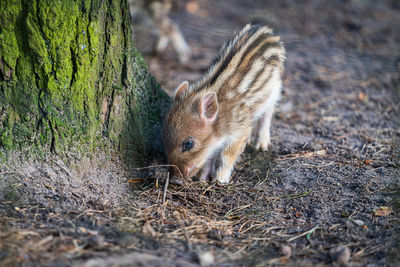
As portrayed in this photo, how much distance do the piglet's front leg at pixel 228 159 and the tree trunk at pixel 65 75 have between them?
1016mm

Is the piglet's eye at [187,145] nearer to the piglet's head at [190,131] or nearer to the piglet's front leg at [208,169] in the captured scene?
the piglet's head at [190,131]

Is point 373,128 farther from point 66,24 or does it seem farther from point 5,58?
point 5,58

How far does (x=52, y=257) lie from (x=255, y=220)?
5.10 ft

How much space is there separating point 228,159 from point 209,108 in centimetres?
57

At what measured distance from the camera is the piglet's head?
12.1 ft

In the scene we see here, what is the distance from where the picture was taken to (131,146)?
11.7ft

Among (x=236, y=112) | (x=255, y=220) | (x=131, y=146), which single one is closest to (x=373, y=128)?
(x=236, y=112)

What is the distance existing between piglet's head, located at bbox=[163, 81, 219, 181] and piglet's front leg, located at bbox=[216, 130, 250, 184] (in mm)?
183

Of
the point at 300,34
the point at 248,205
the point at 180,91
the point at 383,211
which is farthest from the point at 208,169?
the point at 300,34

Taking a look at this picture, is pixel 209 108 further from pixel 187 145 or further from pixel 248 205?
pixel 248 205

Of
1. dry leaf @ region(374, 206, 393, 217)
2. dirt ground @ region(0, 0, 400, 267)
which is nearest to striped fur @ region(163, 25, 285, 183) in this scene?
dirt ground @ region(0, 0, 400, 267)

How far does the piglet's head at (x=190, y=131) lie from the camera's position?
3674 mm

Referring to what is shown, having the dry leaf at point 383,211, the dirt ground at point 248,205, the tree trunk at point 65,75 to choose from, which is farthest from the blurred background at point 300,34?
the dry leaf at point 383,211

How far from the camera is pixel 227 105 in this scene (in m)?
3.99
